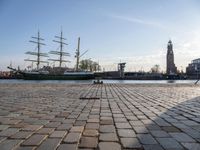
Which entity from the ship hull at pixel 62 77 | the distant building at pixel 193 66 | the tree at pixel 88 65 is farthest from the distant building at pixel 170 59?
the ship hull at pixel 62 77

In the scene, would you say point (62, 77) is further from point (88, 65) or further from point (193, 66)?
point (193, 66)

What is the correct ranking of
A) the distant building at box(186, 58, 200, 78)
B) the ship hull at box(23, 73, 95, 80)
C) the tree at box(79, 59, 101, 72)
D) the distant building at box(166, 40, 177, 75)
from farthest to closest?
the distant building at box(186, 58, 200, 78), the distant building at box(166, 40, 177, 75), the tree at box(79, 59, 101, 72), the ship hull at box(23, 73, 95, 80)

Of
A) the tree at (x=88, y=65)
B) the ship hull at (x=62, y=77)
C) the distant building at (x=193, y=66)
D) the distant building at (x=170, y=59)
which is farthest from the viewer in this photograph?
the distant building at (x=193, y=66)

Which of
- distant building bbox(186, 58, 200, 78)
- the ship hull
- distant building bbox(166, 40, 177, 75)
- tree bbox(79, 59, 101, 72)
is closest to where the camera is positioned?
the ship hull

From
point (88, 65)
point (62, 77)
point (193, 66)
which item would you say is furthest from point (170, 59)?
point (62, 77)

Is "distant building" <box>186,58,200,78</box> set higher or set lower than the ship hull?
higher

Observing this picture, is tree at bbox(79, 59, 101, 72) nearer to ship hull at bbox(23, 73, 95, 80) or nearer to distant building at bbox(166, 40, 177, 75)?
ship hull at bbox(23, 73, 95, 80)

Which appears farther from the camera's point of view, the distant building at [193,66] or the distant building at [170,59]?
the distant building at [193,66]

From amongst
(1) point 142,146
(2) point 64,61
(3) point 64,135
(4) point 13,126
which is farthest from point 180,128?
(2) point 64,61

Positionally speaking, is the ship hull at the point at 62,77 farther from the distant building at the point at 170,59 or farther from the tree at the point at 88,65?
the distant building at the point at 170,59

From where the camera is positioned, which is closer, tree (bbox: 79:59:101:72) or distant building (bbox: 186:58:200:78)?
tree (bbox: 79:59:101:72)

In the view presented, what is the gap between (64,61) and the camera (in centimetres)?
10550

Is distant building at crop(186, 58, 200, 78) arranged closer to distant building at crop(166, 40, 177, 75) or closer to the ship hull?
distant building at crop(166, 40, 177, 75)

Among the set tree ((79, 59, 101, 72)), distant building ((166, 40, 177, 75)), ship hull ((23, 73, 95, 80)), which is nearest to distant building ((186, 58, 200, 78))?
distant building ((166, 40, 177, 75))
